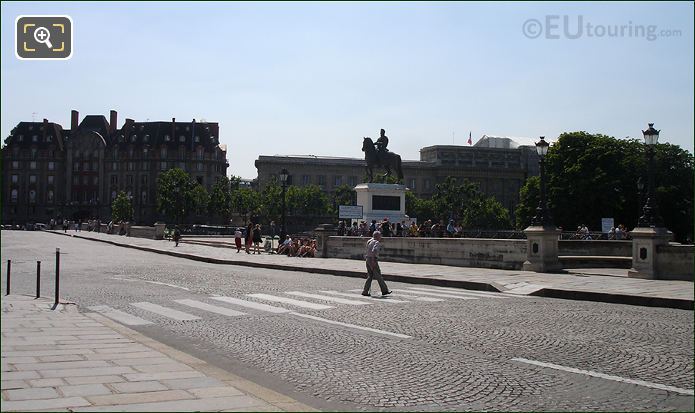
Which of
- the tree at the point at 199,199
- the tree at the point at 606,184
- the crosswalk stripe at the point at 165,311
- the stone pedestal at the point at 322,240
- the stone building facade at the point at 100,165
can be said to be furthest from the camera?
the stone building facade at the point at 100,165

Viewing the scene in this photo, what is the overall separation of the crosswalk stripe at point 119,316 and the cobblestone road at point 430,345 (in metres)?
0.06

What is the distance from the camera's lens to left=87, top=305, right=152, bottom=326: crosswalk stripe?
1341 cm

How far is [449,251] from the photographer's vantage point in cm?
3059

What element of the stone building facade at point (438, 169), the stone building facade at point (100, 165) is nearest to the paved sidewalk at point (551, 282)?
the stone building facade at point (438, 169)

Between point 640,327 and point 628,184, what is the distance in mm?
62086

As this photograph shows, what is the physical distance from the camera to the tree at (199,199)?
11941cm

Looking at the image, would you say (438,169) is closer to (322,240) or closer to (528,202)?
(528,202)

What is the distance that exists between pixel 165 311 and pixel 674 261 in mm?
16517

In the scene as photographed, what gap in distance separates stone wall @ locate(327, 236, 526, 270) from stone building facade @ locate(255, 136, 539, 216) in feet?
368

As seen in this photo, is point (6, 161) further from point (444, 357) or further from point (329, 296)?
point (444, 357)

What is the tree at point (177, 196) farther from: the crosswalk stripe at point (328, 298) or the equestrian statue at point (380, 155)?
the crosswalk stripe at point (328, 298)

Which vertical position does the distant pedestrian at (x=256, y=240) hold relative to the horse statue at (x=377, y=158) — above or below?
below

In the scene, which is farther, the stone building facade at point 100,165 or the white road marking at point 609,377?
the stone building facade at point 100,165

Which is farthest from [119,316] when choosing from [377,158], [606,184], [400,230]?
[606,184]
